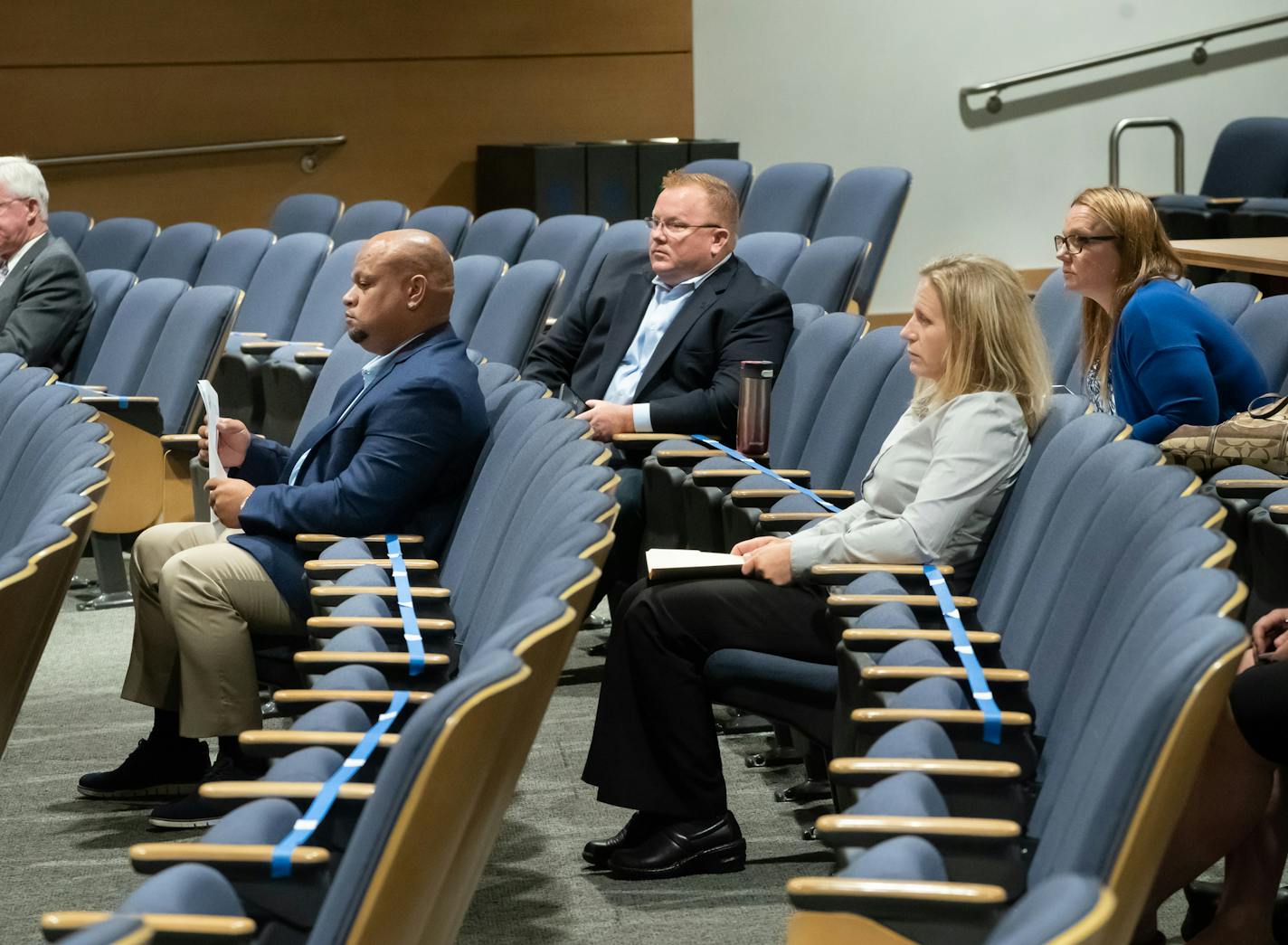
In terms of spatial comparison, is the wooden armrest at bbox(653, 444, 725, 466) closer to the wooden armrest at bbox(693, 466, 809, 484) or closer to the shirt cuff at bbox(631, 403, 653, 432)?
the wooden armrest at bbox(693, 466, 809, 484)

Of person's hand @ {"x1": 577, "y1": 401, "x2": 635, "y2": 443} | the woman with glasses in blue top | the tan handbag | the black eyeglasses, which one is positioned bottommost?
person's hand @ {"x1": 577, "y1": 401, "x2": 635, "y2": 443}

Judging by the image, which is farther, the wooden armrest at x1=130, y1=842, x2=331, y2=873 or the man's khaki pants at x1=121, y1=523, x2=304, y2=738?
the man's khaki pants at x1=121, y1=523, x2=304, y2=738

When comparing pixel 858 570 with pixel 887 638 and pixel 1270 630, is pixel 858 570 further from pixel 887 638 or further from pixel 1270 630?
pixel 1270 630

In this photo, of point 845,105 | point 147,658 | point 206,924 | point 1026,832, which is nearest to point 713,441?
point 147,658

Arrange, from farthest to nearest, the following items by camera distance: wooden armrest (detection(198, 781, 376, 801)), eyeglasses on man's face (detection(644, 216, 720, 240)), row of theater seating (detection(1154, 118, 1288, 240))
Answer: row of theater seating (detection(1154, 118, 1288, 240)) → eyeglasses on man's face (detection(644, 216, 720, 240)) → wooden armrest (detection(198, 781, 376, 801))

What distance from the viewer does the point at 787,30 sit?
6078 millimetres

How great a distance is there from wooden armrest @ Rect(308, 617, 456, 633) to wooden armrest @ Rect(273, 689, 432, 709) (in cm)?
16

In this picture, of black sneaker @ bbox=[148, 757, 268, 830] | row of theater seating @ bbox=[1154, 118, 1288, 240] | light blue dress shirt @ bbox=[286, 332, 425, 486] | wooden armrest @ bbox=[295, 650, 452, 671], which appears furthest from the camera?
row of theater seating @ bbox=[1154, 118, 1288, 240]

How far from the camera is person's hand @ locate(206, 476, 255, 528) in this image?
2160mm

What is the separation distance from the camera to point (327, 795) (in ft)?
3.88

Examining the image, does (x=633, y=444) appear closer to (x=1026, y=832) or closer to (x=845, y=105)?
(x=1026, y=832)

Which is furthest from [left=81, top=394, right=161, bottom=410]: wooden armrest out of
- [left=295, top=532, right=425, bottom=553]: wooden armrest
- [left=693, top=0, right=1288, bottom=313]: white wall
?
[left=693, top=0, right=1288, bottom=313]: white wall

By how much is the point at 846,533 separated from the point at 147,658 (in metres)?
0.93

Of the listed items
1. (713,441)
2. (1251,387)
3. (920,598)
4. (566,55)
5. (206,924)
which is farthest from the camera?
(566,55)
